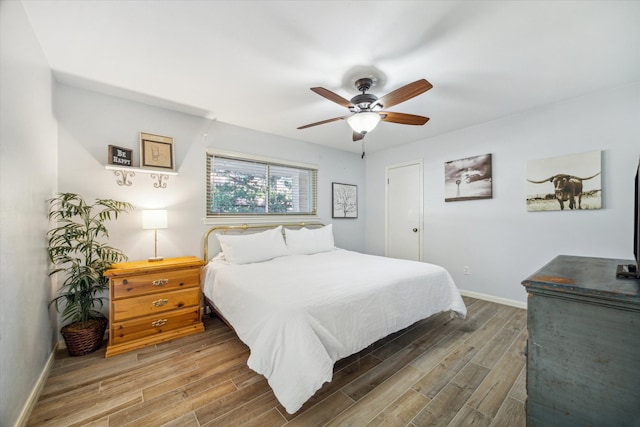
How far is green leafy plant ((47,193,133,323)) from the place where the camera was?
220 centimetres

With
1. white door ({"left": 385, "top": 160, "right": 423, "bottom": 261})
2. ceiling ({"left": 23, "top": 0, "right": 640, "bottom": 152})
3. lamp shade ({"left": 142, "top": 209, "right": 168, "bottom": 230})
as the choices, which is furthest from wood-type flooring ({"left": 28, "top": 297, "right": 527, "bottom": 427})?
ceiling ({"left": 23, "top": 0, "right": 640, "bottom": 152})

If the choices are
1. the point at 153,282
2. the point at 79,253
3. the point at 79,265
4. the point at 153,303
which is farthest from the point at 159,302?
the point at 79,253

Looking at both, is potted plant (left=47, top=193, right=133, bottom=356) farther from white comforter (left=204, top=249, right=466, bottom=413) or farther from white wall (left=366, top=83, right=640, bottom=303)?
white wall (left=366, top=83, right=640, bottom=303)

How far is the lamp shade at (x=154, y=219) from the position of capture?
105 inches

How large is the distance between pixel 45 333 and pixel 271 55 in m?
2.92

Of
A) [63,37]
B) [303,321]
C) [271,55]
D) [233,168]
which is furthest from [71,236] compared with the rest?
[271,55]

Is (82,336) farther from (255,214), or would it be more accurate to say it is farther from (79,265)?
(255,214)

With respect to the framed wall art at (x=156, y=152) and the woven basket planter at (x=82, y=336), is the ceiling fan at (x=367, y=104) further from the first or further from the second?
the woven basket planter at (x=82, y=336)

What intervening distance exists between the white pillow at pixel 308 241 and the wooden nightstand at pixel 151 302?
129 centimetres

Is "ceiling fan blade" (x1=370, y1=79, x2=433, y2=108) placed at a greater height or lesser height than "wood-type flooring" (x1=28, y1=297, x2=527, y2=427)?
greater

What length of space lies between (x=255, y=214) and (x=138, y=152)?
161cm

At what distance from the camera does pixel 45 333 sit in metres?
2.01

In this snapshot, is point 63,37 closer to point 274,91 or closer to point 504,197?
point 274,91

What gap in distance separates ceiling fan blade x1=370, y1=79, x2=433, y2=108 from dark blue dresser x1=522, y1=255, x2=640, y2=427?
1.54 metres
